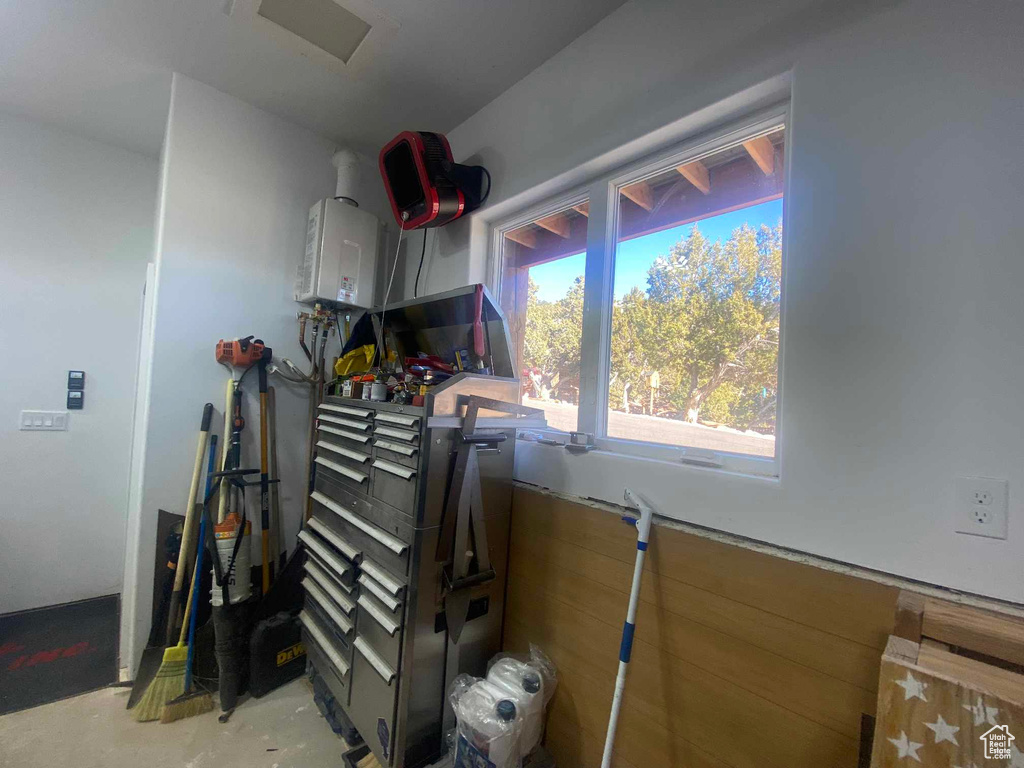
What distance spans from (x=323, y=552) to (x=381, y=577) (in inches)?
19.3

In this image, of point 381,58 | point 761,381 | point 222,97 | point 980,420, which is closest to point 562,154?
point 381,58

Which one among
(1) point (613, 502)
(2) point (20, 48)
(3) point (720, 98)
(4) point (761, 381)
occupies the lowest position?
(1) point (613, 502)

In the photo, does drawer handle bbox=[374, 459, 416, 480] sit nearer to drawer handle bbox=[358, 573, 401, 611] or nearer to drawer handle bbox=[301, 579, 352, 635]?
drawer handle bbox=[358, 573, 401, 611]

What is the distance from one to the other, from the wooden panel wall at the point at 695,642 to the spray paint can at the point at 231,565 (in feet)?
4.14

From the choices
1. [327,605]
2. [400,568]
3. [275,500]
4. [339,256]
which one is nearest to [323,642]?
[327,605]

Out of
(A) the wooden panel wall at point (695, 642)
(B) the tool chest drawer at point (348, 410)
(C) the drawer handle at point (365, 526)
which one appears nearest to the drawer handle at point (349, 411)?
(B) the tool chest drawer at point (348, 410)

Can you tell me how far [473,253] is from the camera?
227 cm

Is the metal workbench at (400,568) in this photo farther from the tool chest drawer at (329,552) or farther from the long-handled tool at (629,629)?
the long-handled tool at (629,629)

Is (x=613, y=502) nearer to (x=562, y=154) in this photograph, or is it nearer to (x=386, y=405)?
(x=386, y=405)

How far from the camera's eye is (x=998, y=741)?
678 millimetres

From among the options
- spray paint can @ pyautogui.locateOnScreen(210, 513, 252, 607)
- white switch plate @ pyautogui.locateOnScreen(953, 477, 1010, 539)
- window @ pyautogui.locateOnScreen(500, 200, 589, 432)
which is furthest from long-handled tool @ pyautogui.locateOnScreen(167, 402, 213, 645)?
white switch plate @ pyautogui.locateOnScreen(953, 477, 1010, 539)

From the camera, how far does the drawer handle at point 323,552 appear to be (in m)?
1.70

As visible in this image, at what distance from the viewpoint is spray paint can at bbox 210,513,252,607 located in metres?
1.89

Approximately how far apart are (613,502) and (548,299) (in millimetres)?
1001
